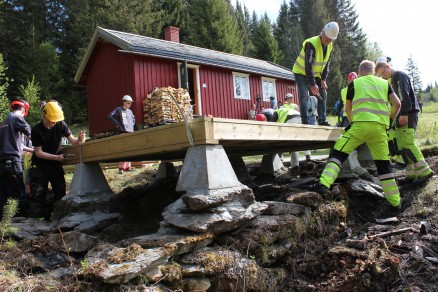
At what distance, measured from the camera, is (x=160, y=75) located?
15617 millimetres

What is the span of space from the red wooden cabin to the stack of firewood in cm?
33

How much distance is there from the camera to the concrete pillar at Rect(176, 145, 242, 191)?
146 inches

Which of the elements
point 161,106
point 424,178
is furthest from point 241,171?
point 161,106

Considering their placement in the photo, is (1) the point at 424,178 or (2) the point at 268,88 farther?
(2) the point at 268,88

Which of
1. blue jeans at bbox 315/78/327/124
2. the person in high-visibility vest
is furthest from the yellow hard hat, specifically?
the person in high-visibility vest

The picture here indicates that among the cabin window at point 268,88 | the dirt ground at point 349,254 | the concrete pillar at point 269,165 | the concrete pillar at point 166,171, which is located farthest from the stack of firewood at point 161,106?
the dirt ground at point 349,254

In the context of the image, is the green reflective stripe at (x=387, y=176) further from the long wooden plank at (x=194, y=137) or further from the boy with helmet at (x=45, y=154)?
the boy with helmet at (x=45, y=154)

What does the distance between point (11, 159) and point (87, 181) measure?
1.07 metres

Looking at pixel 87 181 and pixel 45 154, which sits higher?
pixel 45 154

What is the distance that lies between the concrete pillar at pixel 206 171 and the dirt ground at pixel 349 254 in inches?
42.1

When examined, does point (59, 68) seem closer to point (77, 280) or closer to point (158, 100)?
point (158, 100)

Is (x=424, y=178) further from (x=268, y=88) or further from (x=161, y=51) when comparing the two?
(x=268, y=88)

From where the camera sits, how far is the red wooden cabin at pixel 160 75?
15.0 meters

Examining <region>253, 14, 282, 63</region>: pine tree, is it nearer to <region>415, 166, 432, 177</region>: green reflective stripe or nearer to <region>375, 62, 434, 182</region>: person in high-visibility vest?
<region>375, 62, 434, 182</region>: person in high-visibility vest
